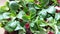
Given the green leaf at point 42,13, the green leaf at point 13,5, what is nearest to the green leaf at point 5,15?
the green leaf at point 13,5

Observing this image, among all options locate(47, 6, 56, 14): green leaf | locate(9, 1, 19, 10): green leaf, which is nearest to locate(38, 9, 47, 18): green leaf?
locate(47, 6, 56, 14): green leaf

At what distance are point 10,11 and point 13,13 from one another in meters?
0.03

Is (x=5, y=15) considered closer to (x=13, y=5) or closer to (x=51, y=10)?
(x=13, y=5)

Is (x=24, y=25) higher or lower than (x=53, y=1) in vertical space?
lower

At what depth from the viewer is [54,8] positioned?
994 mm

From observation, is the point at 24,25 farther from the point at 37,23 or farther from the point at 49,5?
the point at 49,5

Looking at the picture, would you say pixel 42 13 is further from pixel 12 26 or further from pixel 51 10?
pixel 12 26

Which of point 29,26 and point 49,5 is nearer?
point 29,26

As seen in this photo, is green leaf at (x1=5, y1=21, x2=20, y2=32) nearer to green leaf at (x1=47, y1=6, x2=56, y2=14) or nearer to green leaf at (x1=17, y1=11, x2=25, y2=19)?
green leaf at (x1=17, y1=11, x2=25, y2=19)

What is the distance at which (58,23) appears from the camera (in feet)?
3.11

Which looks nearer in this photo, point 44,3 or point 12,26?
point 12,26

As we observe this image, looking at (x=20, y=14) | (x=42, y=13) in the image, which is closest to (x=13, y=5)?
(x=20, y=14)

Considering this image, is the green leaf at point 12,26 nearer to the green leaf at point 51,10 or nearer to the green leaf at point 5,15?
the green leaf at point 5,15

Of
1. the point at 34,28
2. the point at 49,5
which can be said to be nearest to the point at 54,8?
the point at 49,5
